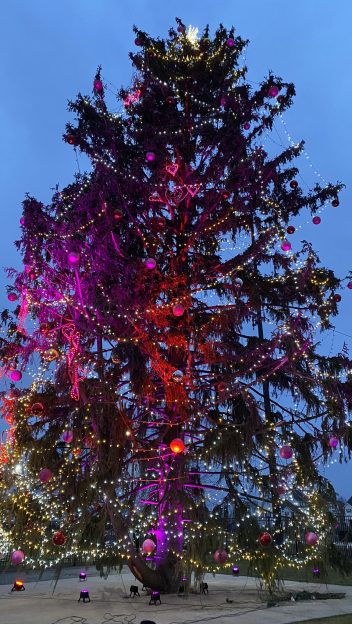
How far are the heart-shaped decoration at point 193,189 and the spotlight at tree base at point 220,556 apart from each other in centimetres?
639

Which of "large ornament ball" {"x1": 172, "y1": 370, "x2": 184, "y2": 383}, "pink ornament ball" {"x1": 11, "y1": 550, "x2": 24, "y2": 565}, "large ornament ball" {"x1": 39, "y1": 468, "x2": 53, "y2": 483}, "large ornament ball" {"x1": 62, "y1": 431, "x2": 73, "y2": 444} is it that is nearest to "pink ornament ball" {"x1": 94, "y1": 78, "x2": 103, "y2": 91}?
"large ornament ball" {"x1": 172, "y1": 370, "x2": 184, "y2": 383}

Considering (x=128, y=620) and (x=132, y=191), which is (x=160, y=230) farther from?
(x=128, y=620)

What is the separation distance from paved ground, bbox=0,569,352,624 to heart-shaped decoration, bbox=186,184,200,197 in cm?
726

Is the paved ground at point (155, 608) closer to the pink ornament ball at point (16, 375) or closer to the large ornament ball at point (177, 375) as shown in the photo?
the large ornament ball at point (177, 375)

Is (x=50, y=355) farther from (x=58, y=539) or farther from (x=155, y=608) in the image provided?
(x=155, y=608)

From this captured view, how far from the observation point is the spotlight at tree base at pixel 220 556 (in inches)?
316

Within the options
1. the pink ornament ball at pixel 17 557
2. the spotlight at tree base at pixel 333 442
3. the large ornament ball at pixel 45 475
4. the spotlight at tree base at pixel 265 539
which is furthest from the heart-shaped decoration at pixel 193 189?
the pink ornament ball at pixel 17 557

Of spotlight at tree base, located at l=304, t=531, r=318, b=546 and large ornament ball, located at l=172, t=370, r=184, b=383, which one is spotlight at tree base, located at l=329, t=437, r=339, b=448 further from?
large ornament ball, located at l=172, t=370, r=184, b=383

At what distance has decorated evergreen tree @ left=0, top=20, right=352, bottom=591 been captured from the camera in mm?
8641

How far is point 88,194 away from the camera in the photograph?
32.1ft

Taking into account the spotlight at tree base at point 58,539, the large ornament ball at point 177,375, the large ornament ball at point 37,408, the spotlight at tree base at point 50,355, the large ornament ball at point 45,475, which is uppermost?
the spotlight at tree base at point 50,355

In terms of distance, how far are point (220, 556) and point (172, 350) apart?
3.76 meters

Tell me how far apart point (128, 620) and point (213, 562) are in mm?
1568

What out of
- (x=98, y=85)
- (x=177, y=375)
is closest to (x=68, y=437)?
(x=177, y=375)
